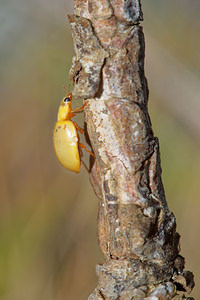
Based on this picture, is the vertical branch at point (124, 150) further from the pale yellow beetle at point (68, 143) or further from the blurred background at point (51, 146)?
the blurred background at point (51, 146)

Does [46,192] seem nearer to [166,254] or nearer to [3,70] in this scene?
[3,70]

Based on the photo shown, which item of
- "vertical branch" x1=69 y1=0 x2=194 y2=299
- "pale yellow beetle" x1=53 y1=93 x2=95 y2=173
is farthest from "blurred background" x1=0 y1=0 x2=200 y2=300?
"vertical branch" x1=69 y1=0 x2=194 y2=299

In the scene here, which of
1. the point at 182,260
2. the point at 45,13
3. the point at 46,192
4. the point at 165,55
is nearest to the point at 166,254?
the point at 182,260

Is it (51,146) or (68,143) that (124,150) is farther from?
(51,146)

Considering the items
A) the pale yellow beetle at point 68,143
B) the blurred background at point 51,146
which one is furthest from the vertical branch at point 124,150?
the blurred background at point 51,146

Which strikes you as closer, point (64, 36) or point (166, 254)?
point (166, 254)

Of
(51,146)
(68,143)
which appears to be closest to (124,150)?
(68,143)

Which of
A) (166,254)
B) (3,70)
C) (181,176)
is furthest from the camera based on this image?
(181,176)
